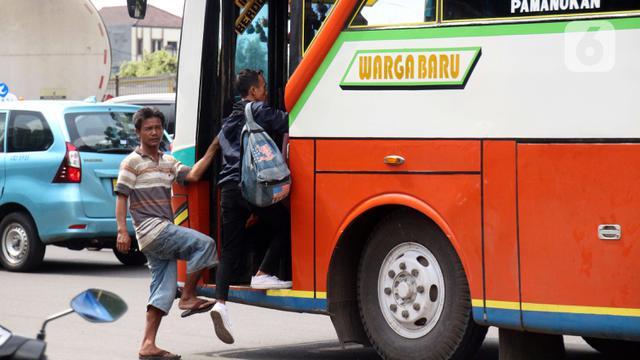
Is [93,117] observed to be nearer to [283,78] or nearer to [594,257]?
[283,78]

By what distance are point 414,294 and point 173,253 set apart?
1697 mm

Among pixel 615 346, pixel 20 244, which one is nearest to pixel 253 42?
pixel 615 346

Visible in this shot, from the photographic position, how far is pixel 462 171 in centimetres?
740

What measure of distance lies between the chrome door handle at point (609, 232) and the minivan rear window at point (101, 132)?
8.27 meters

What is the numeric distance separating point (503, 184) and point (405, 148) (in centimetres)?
72

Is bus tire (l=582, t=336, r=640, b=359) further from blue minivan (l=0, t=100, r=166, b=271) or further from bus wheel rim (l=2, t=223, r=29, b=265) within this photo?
bus wheel rim (l=2, t=223, r=29, b=265)

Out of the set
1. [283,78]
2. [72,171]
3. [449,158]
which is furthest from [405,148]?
[72,171]

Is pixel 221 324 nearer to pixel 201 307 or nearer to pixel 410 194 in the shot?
pixel 201 307

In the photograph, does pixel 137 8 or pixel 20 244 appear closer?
pixel 137 8

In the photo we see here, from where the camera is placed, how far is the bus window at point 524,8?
686cm

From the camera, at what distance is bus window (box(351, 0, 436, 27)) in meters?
7.59

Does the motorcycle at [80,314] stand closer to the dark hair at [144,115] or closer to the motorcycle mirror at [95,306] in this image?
the motorcycle mirror at [95,306]

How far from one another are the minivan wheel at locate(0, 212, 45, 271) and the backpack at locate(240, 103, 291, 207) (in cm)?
657

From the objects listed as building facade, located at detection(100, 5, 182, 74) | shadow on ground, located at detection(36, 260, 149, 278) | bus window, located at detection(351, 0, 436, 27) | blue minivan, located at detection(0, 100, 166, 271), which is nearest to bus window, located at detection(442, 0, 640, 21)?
bus window, located at detection(351, 0, 436, 27)
